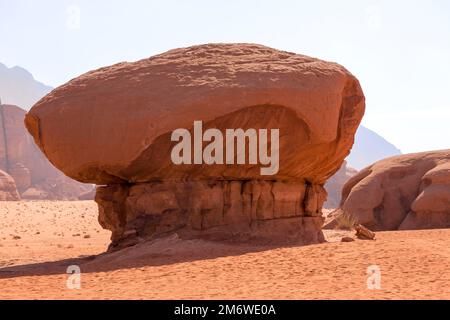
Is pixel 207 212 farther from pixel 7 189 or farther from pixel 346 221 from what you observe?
pixel 7 189

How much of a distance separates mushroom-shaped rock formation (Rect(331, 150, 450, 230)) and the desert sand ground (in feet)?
34.9

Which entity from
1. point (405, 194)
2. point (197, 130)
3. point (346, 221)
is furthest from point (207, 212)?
point (405, 194)

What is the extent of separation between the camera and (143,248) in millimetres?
9789

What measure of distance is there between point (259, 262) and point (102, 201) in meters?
4.81

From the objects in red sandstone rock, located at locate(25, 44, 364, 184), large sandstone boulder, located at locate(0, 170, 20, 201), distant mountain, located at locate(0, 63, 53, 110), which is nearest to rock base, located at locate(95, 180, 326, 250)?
red sandstone rock, located at locate(25, 44, 364, 184)

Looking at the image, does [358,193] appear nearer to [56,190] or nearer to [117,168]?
[117,168]

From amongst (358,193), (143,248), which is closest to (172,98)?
(143,248)

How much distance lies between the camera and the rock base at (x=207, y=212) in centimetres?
1050

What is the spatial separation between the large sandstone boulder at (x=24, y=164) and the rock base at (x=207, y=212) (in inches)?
1844

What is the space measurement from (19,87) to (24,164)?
137 m

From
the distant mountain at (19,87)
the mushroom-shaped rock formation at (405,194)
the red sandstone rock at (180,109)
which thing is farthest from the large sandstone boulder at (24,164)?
the distant mountain at (19,87)

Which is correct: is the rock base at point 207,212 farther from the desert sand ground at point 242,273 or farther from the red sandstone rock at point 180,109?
the desert sand ground at point 242,273

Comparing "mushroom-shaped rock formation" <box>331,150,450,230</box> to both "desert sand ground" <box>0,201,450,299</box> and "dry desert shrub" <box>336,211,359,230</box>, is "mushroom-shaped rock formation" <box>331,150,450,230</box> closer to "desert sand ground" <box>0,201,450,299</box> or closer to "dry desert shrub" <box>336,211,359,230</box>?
"dry desert shrub" <box>336,211,359,230</box>

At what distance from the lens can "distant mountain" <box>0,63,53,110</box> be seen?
6978 inches
